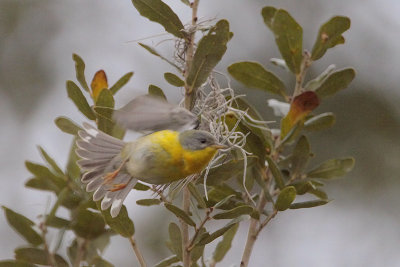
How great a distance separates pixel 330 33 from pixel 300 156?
1.40ft

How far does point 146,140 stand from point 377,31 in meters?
4.53

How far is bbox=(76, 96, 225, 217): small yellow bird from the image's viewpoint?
1.97 metres

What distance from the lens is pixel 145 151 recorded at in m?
2.18

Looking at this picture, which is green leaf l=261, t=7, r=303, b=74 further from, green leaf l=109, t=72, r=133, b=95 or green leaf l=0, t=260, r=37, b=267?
green leaf l=0, t=260, r=37, b=267

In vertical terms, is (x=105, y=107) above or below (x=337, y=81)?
above

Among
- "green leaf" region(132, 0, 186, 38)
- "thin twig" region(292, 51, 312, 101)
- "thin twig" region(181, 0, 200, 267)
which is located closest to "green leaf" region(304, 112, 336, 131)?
"thin twig" region(292, 51, 312, 101)

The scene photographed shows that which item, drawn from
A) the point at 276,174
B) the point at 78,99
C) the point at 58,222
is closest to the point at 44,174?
the point at 58,222

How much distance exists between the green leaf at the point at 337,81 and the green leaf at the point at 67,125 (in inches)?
32.1

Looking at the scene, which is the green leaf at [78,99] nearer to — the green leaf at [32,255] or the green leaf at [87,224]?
the green leaf at [87,224]

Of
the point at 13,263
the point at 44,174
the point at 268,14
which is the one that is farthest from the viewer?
the point at 268,14

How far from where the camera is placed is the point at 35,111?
257 inches

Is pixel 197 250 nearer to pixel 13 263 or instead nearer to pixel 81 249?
pixel 81 249

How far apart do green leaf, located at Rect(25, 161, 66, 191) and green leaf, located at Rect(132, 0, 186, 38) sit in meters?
0.56

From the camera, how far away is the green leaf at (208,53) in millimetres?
1863
